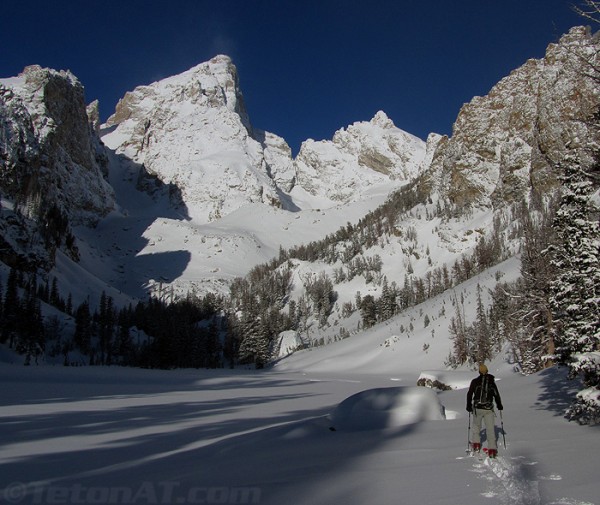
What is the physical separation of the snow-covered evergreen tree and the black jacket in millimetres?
1815

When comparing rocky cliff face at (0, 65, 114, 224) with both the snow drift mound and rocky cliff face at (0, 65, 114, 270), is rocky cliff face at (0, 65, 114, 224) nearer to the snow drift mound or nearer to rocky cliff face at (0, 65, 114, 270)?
rocky cliff face at (0, 65, 114, 270)

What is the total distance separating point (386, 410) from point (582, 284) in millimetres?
6104

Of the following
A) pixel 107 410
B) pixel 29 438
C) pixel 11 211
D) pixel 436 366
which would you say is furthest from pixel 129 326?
pixel 29 438

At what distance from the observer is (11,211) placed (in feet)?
353

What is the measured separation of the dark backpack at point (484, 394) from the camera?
8.39 m

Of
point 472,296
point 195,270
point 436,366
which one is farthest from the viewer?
point 195,270

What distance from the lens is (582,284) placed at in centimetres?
1080

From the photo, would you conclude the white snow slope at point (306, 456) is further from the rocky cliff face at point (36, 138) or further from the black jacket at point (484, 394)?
the rocky cliff face at point (36, 138)

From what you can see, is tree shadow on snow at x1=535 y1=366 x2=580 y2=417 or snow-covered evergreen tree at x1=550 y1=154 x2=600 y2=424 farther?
tree shadow on snow at x1=535 y1=366 x2=580 y2=417

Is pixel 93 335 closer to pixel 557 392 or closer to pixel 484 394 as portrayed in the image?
pixel 557 392

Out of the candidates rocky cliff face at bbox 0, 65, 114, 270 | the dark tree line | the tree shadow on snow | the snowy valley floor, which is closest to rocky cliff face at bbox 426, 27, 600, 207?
the dark tree line

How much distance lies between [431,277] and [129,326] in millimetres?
72547

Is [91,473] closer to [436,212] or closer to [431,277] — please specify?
[431,277]

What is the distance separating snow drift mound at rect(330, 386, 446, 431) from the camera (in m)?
11.0
